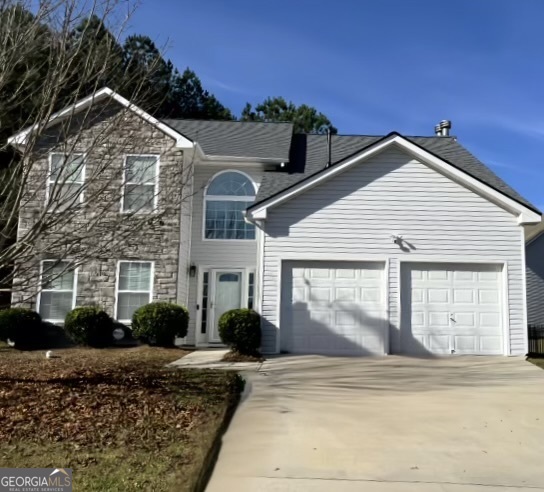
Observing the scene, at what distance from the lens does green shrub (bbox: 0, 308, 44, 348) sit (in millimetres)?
13242

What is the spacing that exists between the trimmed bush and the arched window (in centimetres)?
436

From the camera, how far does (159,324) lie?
13086 millimetres

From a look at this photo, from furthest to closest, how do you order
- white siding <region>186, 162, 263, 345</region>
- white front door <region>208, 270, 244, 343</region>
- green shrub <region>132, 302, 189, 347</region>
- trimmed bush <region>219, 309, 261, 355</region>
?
white siding <region>186, 162, 263, 345</region> < white front door <region>208, 270, 244, 343</region> < green shrub <region>132, 302, 189, 347</region> < trimmed bush <region>219, 309, 261, 355</region>

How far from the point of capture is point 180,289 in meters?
14.7

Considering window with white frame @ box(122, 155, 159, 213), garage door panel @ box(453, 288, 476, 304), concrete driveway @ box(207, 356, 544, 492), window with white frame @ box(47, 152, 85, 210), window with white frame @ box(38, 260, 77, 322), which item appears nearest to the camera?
concrete driveway @ box(207, 356, 544, 492)

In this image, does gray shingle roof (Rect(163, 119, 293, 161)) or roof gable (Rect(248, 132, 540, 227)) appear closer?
roof gable (Rect(248, 132, 540, 227))

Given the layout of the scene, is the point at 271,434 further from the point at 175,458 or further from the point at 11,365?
the point at 11,365

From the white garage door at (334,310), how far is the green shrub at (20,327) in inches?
257

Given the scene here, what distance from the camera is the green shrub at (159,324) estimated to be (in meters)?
13.1

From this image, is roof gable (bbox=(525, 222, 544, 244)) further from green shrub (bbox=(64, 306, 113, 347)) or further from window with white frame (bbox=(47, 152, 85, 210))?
window with white frame (bbox=(47, 152, 85, 210))

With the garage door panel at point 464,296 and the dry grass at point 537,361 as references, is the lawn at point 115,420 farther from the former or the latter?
the dry grass at point 537,361

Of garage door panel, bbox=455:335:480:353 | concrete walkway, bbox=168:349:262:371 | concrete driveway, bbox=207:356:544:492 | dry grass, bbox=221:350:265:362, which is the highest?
garage door panel, bbox=455:335:480:353

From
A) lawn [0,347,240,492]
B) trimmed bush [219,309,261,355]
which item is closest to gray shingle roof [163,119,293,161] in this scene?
trimmed bush [219,309,261,355]

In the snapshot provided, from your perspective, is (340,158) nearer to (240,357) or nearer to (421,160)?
(421,160)
